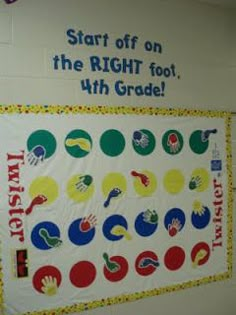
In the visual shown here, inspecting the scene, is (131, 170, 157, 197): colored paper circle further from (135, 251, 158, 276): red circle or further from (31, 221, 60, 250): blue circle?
(31, 221, 60, 250): blue circle

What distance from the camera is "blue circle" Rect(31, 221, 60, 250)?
1687mm

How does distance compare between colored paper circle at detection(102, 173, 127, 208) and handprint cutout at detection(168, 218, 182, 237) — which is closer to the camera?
colored paper circle at detection(102, 173, 127, 208)

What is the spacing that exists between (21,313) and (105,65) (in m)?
1.29

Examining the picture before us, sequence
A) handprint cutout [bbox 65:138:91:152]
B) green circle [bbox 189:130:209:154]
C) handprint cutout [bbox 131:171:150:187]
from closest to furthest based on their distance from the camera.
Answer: handprint cutout [bbox 65:138:91:152], handprint cutout [bbox 131:171:150:187], green circle [bbox 189:130:209:154]

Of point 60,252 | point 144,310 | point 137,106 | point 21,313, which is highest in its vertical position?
point 137,106

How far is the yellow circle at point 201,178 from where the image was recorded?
6.68 ft

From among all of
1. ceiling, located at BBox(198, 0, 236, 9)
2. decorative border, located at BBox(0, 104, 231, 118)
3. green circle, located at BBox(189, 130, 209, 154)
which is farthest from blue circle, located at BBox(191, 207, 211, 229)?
ceiling, located at BBox(198, 0, 236, 9)

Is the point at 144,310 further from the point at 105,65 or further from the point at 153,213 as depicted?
the point at 105,65

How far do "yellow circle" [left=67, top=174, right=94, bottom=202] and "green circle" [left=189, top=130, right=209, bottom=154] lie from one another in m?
0.64

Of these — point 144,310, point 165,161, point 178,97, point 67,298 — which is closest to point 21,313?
point 67,298

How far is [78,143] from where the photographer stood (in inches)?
69.7

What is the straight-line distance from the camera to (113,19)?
185 cm

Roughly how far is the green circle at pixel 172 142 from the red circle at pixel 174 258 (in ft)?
Answer: 1.79

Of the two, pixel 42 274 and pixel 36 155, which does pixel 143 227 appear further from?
pixel 36 155
